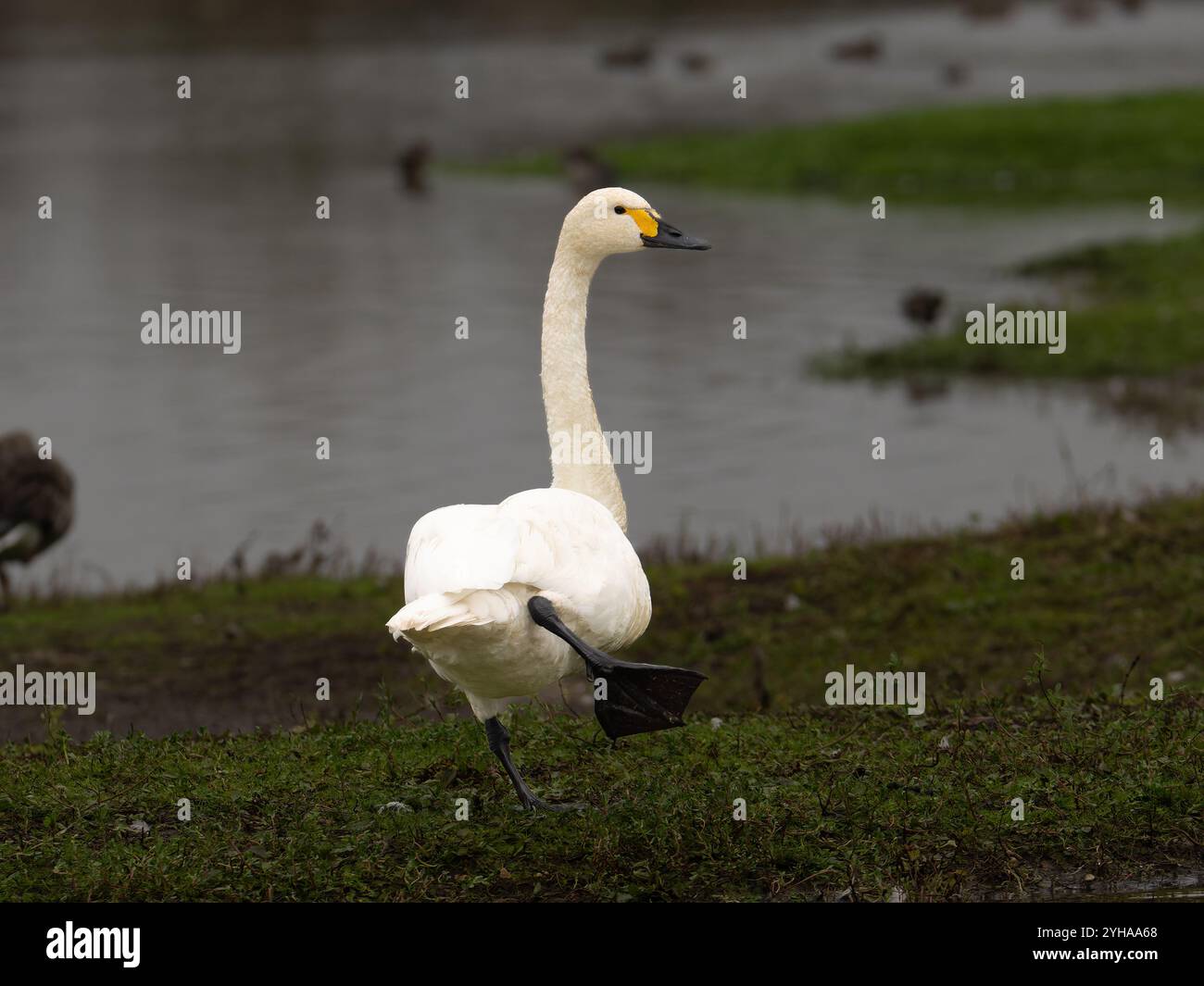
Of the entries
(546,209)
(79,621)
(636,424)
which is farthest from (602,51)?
(79,621)

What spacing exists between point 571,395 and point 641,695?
6.16 feet

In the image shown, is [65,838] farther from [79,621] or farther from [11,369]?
[11,369]

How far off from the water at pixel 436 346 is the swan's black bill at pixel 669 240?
741 centimetres

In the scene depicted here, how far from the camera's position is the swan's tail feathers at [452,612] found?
7031 mm

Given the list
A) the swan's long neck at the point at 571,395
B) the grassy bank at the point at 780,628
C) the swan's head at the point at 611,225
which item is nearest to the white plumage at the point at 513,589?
the swan's long neck at the point at 571,395

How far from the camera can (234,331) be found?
32.7 meters

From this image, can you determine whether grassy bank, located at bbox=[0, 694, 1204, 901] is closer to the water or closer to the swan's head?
the swan's head

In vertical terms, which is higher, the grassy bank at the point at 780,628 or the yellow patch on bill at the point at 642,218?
the yellow patch on bill at the point at 642,218

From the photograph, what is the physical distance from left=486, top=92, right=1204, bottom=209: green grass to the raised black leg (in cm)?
3824

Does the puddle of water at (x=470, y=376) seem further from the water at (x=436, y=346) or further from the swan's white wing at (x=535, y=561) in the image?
the swan's white wing at (x=535, y=561)

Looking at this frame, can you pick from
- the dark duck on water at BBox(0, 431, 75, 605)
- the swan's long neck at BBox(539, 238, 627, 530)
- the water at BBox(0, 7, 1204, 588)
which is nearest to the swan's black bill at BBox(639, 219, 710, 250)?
the swan's long neck at BBox(539, 238, 627, 530)

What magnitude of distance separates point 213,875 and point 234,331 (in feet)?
85.4

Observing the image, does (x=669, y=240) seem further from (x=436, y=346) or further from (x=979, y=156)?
(x=979, y=156)

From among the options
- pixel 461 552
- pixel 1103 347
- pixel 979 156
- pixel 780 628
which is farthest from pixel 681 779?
pixel 979 156
